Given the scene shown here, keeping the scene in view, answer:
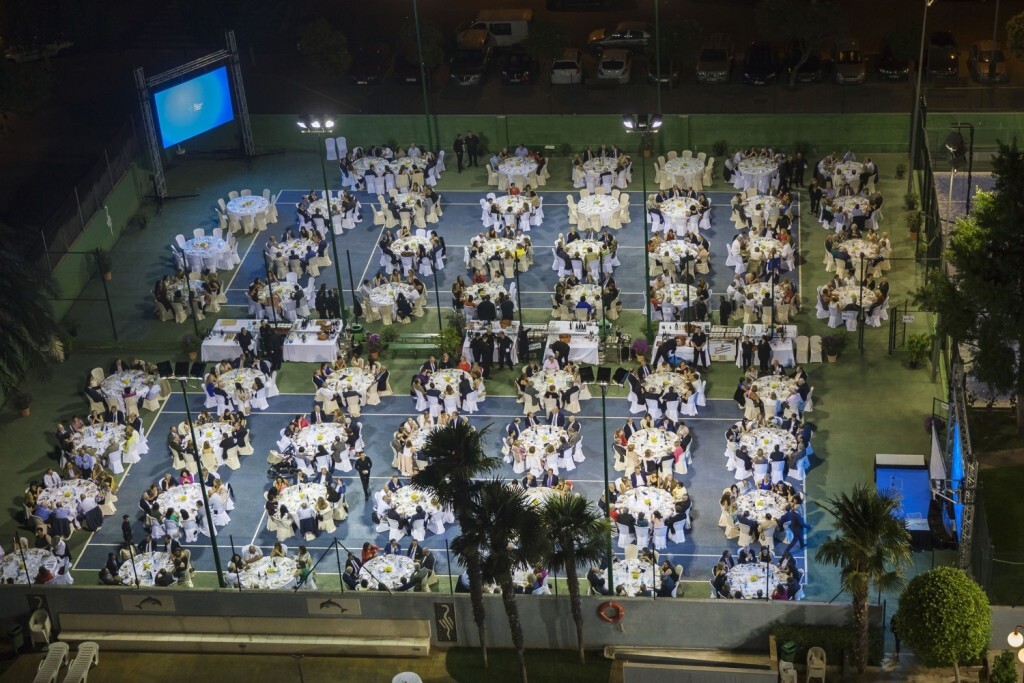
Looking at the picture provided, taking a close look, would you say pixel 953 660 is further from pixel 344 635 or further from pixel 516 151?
pixel 516 151

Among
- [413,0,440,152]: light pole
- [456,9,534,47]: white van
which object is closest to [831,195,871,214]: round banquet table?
[413,0,440,152]: light pole

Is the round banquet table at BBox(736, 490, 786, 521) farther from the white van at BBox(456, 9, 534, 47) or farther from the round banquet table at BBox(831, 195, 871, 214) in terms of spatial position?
the white van at BBox(456, 9, 534, 47)

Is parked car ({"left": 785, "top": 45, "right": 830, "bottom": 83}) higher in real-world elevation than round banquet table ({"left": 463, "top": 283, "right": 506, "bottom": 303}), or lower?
higher

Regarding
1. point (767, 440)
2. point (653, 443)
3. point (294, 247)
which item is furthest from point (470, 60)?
point (767, 440)

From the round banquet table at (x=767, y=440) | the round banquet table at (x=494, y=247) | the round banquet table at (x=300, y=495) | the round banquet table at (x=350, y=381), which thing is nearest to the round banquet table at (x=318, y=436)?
the round banquet table at (x=300, y=495)

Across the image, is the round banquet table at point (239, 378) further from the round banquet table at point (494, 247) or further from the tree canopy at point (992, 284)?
the tree canopy at point (992, 284)

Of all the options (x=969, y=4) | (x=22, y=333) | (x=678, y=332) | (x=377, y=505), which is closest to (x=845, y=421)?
(x=678, y=332)
